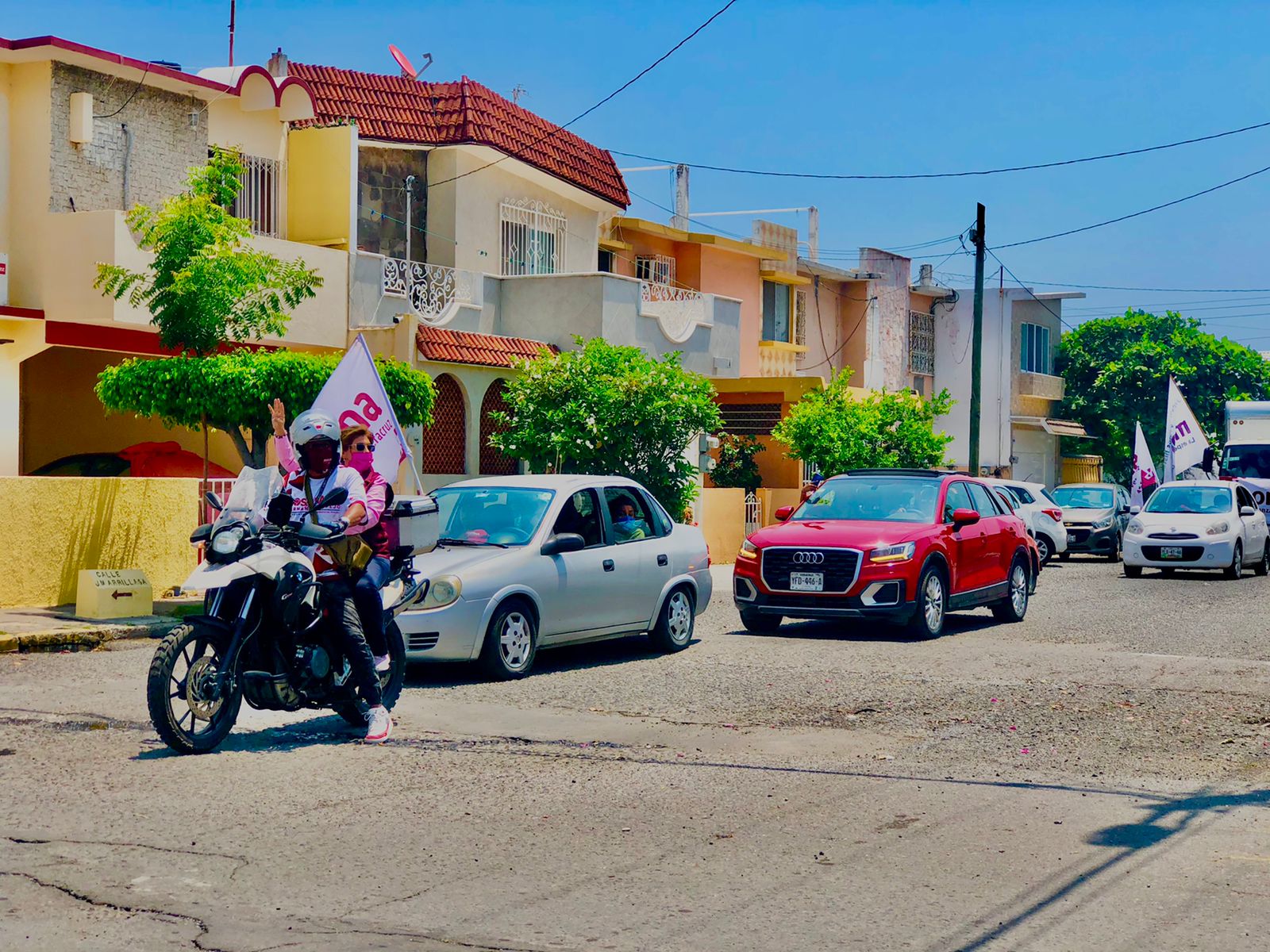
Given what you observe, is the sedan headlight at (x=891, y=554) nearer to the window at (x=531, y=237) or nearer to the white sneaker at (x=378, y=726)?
the white sneaker at (x=378, y=726)

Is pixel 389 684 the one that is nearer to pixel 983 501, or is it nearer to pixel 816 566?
pixel 816 566

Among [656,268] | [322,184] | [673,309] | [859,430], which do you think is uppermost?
[656,268]

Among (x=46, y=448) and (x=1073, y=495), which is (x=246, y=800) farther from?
(x=1073, y=495)

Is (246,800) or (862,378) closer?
(246,800)

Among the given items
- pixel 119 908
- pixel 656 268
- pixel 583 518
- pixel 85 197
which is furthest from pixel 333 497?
pixel 656 268

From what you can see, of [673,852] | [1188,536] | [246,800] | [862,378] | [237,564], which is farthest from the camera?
[862,378]

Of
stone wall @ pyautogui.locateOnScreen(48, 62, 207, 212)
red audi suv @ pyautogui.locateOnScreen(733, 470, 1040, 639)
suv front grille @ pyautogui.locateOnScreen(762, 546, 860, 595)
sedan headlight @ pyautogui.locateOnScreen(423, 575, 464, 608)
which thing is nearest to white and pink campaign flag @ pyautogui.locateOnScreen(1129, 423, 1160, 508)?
red audi suv @ pyautogui.locateOnScreen(733, 470, 1040, 639)

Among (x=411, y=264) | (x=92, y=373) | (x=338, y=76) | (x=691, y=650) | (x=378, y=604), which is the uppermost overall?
(x=338, y=76)

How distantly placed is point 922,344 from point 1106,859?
4718 centimetres

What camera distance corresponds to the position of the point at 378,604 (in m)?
9.12

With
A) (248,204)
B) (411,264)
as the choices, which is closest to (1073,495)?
(411,264)

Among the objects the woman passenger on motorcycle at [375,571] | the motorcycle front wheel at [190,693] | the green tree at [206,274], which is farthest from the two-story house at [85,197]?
the motorcycle front wheel at [190,693]

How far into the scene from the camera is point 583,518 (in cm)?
1318

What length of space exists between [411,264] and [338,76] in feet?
13.3
